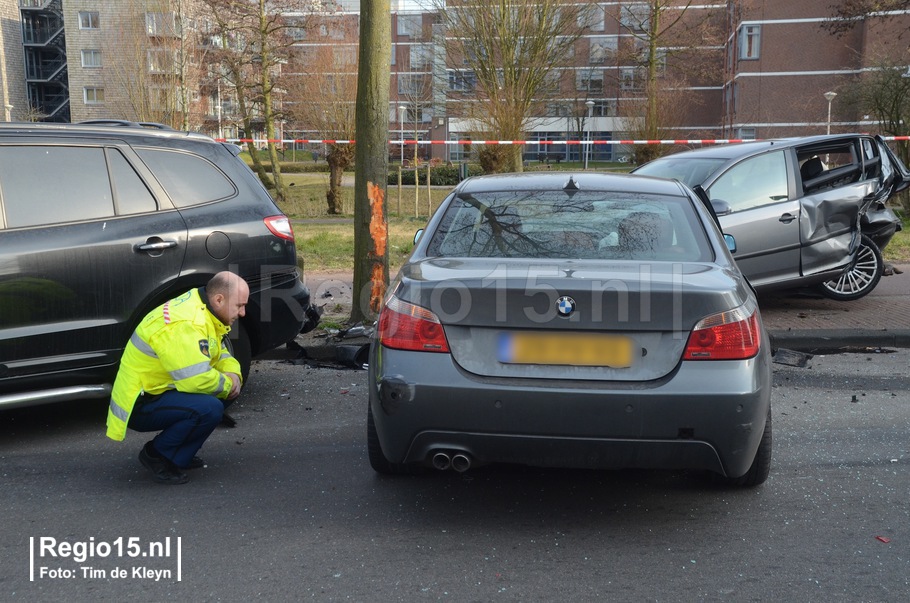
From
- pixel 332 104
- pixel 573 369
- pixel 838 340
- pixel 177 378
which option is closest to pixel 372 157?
pixel 177 378

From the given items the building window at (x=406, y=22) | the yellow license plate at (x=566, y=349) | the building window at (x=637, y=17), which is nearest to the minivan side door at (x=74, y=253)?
the yellow license plate at (x=566, y=349)

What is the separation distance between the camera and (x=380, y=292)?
8.00 metres

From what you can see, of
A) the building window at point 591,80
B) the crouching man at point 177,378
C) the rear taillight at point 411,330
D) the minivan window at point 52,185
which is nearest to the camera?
the rear taillight at point 411,330

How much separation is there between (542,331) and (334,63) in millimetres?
24822

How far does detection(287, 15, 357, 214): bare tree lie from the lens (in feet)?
75.2

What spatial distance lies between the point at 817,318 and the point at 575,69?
35369mm

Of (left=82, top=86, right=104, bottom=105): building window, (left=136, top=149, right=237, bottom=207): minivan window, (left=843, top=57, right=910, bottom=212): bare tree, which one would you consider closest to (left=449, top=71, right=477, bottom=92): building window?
(left=843, top=57, right=910, bottom=212): bare tree

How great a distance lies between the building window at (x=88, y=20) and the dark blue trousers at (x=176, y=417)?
68208 millimetres

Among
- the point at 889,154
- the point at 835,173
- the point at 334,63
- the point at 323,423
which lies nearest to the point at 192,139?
the point at 323,423

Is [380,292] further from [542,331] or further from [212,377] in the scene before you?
[542,331]

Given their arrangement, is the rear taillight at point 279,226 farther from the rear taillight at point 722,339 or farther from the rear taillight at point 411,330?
Result: the rear taillight at point 722,339

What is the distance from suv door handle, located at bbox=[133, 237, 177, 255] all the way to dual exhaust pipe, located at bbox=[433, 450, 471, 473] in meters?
2.60

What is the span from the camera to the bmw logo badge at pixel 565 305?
3.64 m

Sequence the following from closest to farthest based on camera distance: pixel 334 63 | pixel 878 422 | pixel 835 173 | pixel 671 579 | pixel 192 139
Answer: pixel 671 579 → pixel 878 422 → pixel 192 139 → pixel 835 173 → pixel 334 63
